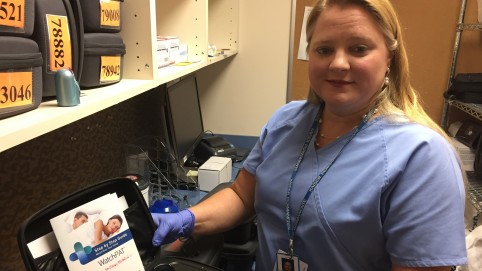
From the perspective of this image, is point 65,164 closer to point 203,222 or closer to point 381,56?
point 203,222

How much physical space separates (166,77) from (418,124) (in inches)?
28.6

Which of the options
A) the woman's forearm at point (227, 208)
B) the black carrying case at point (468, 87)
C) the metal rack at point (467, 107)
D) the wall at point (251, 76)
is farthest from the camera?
the wall at point (251, 76)

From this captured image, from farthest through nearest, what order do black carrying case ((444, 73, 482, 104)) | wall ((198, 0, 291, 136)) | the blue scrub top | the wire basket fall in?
wall ((198, 0, 291, 136)) → black carrying case ((444, 73, 482, 104)) → the wire basket → the blue scrub top

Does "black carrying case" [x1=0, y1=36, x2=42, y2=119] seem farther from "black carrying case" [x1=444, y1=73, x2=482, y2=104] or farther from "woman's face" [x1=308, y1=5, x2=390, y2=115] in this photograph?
"black carrying case" [x1=444, y1=73, x2=482, y2=104]

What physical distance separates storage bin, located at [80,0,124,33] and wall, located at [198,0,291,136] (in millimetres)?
1340

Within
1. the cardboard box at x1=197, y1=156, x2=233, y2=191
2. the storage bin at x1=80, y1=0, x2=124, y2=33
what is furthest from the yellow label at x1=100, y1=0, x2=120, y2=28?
the cardboard box at x1=197, y1=156, x2=233, y2=191

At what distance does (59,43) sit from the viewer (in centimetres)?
74

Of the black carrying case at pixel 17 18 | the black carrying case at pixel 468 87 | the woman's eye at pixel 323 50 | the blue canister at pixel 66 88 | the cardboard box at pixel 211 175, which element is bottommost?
the cardboard box at pixel 211 175

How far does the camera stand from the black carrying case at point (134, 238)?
0.67 meters

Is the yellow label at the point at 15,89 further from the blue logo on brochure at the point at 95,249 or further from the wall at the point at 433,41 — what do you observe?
the wall at the point at 433,41

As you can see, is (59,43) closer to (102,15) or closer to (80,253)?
(102,15)

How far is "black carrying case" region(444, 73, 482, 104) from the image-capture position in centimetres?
191

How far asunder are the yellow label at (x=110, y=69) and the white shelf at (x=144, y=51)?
2 centimetres

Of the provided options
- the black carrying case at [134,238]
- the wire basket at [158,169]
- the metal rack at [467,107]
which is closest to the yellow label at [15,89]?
the black carrying case at [134,238]
